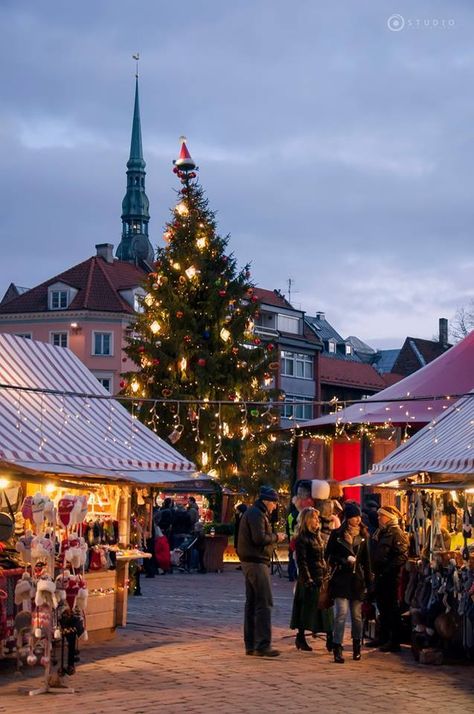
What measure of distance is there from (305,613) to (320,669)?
4.82 ft

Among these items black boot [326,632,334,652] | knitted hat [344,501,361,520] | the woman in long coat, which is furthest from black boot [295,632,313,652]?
knitted hat [344,501,361,520]

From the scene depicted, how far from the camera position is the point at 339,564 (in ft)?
42.1

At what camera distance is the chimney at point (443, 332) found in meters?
82.4

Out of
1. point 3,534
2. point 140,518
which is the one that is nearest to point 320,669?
point 3,534

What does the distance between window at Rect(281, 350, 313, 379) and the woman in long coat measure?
194 feet

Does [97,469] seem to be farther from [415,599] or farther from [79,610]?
[415,599]

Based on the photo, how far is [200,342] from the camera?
32.2 metres

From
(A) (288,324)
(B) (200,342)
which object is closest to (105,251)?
(A) (288,324)

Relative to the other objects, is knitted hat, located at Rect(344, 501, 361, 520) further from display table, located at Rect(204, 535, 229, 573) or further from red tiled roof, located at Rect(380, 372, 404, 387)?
red tiled roof, located at Rect(380, 372, 404, 387)

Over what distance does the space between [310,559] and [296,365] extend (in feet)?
200

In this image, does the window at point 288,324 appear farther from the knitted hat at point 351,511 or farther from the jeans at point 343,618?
the jeans at point 343,618

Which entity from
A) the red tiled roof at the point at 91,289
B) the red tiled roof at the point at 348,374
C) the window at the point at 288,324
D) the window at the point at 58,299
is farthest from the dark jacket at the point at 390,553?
the red tiled roof at the point at 348,374

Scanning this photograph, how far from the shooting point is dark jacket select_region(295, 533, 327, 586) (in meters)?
13.4

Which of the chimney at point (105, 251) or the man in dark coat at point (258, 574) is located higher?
the chimney at point (105, 251)
